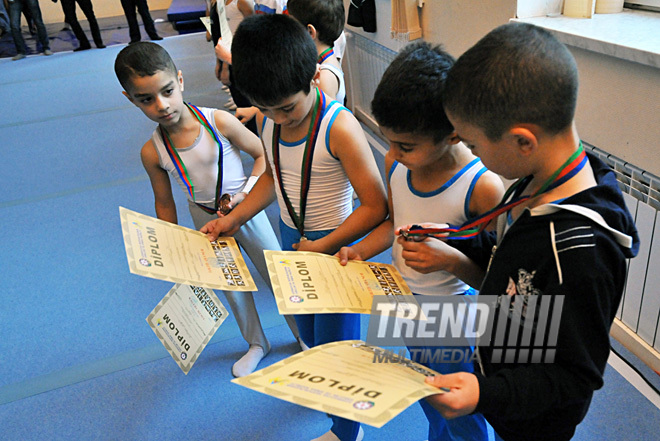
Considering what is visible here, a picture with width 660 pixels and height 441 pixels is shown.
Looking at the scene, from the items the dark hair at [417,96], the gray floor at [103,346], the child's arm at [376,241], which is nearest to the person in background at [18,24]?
the gray floor at [103,346]

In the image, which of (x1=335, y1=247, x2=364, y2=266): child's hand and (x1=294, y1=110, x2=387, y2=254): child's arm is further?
(x1=294, y1=110, x2=387, y2=254): child's arm

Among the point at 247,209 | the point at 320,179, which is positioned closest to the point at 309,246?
the point at 320,179

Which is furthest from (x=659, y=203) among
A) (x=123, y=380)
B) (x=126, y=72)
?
(x=123, y=380)

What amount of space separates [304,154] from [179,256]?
0.41 metres

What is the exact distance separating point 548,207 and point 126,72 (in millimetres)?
1334

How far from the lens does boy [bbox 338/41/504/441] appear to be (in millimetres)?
993

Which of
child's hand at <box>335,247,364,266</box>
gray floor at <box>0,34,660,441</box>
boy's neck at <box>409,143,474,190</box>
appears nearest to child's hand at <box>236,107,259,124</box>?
gray floor at <box>0,34,660,441</box>

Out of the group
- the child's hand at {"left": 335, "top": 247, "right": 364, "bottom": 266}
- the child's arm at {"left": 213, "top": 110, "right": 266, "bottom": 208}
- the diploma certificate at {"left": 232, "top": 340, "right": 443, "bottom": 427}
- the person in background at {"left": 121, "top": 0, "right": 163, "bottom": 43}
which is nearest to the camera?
the diploma certificate at {"left": 232, "top": 340, "right": 443, "bottom": 427}

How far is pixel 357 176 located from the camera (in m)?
1.33

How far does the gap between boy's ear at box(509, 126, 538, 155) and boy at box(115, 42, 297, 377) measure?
3.53ft

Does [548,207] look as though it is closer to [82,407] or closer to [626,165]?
[626,165]

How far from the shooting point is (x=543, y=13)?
6.73 feet

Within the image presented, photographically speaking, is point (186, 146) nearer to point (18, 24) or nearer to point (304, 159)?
point (304, 159)

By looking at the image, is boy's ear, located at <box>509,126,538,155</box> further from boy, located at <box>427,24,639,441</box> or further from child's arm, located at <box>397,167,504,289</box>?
child's arm, located at <box>397,167,504,289</box>
